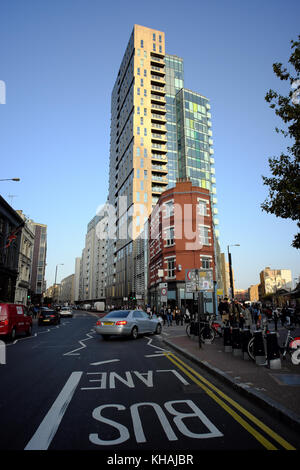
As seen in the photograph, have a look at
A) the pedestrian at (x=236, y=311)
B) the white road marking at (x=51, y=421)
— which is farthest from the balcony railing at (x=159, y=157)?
the white road marking at (x=51, y=421)

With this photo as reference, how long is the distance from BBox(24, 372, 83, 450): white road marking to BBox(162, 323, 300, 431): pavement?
121 inches

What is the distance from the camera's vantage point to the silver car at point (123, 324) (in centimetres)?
1366

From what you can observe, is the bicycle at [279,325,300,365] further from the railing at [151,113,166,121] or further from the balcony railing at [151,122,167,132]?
the railing at [151,113,166,121]

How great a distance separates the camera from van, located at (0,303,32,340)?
13500 mm

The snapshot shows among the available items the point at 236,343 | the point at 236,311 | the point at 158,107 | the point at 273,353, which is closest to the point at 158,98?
the point at 158,107

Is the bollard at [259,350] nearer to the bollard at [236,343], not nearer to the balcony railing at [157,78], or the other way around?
the bollard at [236,343]

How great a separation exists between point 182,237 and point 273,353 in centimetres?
3144

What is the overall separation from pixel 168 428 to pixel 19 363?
6.10 metres

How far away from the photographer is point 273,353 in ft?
24.0

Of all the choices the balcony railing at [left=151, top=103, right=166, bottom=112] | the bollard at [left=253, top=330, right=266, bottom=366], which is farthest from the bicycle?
the balcony railing at [left=151, top=103, right=166, bottom=112]

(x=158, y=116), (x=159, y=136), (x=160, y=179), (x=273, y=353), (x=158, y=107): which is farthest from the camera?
(x=158, y=107)

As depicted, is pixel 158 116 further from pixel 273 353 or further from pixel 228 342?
pixel 273 353
